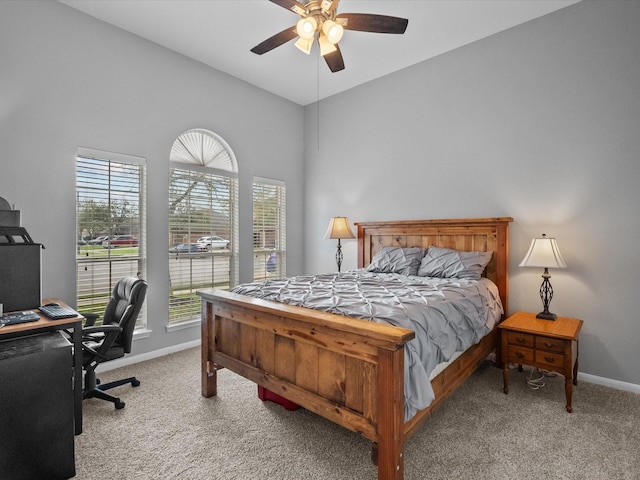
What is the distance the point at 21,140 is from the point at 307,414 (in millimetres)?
3021

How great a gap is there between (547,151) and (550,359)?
5.97 ft

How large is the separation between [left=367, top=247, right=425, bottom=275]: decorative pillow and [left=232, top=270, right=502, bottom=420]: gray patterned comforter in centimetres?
27

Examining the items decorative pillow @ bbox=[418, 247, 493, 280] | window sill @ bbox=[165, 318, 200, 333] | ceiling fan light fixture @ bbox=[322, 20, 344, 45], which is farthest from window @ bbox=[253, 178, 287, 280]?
ceiling fan light fixture @ bbox=[322, 20, 344, 45]

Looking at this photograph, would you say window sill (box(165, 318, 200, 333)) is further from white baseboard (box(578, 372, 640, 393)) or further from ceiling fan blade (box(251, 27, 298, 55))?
white baseboard (box(578, 372, 640, 393))

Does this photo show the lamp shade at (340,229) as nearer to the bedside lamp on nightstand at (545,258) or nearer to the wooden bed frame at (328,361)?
the wooden bed frame at (328,361)

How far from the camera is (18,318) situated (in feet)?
6.63

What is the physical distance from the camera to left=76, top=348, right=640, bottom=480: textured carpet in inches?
69.0

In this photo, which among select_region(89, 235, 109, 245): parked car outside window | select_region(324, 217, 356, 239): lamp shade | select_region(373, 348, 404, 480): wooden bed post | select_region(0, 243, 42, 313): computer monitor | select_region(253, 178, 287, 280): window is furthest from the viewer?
select_region(253, 178, 287, 280): window

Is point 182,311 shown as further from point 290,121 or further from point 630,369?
point 630,369

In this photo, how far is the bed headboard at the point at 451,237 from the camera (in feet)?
10.5

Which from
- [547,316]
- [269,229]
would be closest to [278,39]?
[269,229]

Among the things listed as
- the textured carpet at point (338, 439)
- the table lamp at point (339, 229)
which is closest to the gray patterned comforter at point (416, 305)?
the textured carpet at point (338, 439)

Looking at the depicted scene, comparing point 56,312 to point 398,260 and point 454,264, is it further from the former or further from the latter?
point 454,264

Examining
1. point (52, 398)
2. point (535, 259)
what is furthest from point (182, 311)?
point (535, 259)
